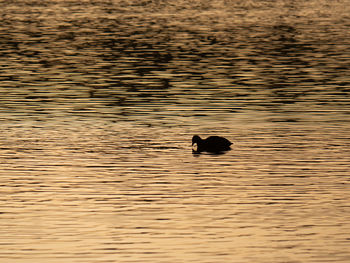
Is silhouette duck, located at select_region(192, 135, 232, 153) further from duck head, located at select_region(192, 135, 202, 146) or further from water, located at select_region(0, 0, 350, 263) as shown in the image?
water, located at select_region(0, 0, 350, 263)

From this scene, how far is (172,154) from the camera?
95.6 ft

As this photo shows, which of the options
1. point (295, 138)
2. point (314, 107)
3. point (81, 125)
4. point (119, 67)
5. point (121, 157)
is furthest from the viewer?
point (119, 67)

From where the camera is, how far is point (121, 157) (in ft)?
93.9

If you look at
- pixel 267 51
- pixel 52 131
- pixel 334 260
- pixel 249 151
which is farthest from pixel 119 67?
pixel 334 260

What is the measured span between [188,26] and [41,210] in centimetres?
6471

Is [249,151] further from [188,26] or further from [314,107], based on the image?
[188,26]

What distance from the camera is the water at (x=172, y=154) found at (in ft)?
65.7

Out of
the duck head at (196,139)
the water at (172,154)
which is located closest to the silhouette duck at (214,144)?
the duck head at (196,139)

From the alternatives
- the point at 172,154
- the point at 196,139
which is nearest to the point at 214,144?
the point at 196,139

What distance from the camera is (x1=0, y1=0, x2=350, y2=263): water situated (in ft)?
65.7

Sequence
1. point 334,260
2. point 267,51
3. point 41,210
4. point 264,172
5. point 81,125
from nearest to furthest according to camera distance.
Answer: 1. point 334,260
2. point 41,210
3. point 264,172
4. point 81,125
5. point 267,51

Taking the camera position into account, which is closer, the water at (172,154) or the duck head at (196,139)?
the water at (172,154)

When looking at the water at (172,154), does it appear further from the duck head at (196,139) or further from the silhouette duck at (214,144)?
the duck head at (196,139)

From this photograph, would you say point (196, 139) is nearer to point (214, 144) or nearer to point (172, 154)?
point (214, 144)
